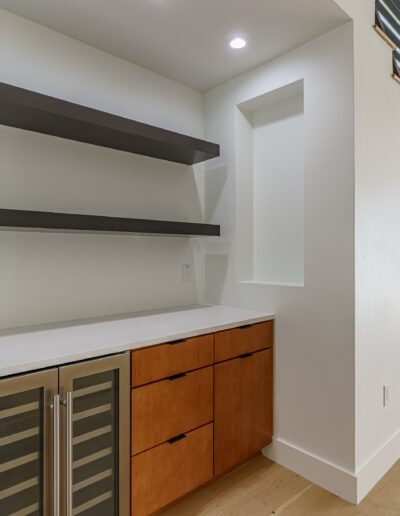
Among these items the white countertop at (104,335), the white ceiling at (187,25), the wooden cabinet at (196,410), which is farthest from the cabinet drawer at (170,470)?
the white ceiling at (187,25)

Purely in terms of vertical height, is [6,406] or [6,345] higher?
[6,345]

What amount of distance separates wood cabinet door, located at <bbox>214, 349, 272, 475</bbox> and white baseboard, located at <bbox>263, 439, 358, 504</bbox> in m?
0.11

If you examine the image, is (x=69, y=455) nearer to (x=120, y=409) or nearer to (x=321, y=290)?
(x=120, y=409)

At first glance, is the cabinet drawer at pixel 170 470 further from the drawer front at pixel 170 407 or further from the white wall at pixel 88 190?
the white wall at pixel 88 190

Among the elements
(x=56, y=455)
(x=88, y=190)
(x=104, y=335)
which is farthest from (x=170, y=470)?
(x=88, y=190)

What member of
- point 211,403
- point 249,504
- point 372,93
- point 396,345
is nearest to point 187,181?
point 372,93

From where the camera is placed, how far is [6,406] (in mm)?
1234

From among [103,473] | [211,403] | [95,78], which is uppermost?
[95,78]

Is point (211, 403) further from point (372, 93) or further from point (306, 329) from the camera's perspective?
point (372, 93)

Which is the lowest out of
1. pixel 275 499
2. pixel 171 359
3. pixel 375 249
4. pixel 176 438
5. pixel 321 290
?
pixel 275 499

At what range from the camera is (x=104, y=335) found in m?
1.66

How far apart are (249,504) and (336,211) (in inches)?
64.5

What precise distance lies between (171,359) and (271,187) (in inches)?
55.8

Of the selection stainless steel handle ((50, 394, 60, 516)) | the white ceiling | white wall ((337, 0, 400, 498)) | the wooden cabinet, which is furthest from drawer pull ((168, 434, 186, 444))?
the white ceiling
